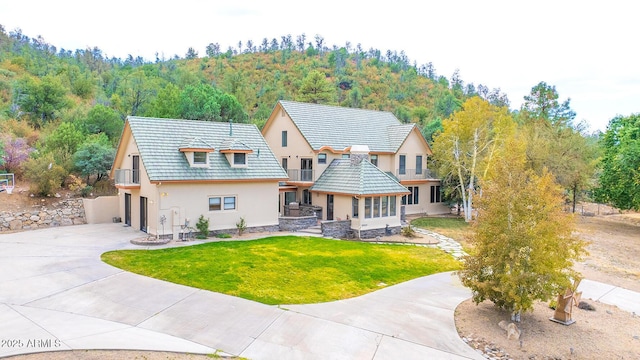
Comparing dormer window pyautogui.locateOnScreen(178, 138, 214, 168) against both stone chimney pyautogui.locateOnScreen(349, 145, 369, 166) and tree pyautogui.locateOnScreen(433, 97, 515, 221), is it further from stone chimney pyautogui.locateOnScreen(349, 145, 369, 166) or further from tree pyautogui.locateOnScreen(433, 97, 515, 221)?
tree pyautogui.locateOnScreen(433, 97, 515, 221)

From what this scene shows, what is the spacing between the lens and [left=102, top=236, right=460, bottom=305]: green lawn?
40.2 ft

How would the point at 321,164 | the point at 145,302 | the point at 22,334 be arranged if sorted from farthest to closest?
1. the point at 321,164
2. the point at 145,302
3. the point at 22,334

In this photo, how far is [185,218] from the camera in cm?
1919

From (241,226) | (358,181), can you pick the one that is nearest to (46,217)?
(241,226)

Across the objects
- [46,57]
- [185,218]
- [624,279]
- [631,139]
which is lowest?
[624,279]

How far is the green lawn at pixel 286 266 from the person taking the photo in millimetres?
12258

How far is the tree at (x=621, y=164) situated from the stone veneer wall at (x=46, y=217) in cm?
3691

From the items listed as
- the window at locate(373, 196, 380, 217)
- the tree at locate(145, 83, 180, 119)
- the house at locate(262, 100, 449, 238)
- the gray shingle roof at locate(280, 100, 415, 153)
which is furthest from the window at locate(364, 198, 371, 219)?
the tree at locate(145, 83, 180, 119)

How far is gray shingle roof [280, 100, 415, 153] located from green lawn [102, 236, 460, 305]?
35.1 ft

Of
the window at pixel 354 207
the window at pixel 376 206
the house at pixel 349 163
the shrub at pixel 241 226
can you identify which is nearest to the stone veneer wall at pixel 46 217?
the shrub at pixel 241 226

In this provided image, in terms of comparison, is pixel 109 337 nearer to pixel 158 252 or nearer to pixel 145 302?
pixel 145 302

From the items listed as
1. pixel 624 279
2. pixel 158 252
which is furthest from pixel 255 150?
pixel 624 279

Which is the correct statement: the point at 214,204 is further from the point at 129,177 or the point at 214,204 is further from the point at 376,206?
the point at 376,206

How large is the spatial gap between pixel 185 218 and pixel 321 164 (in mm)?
10855
